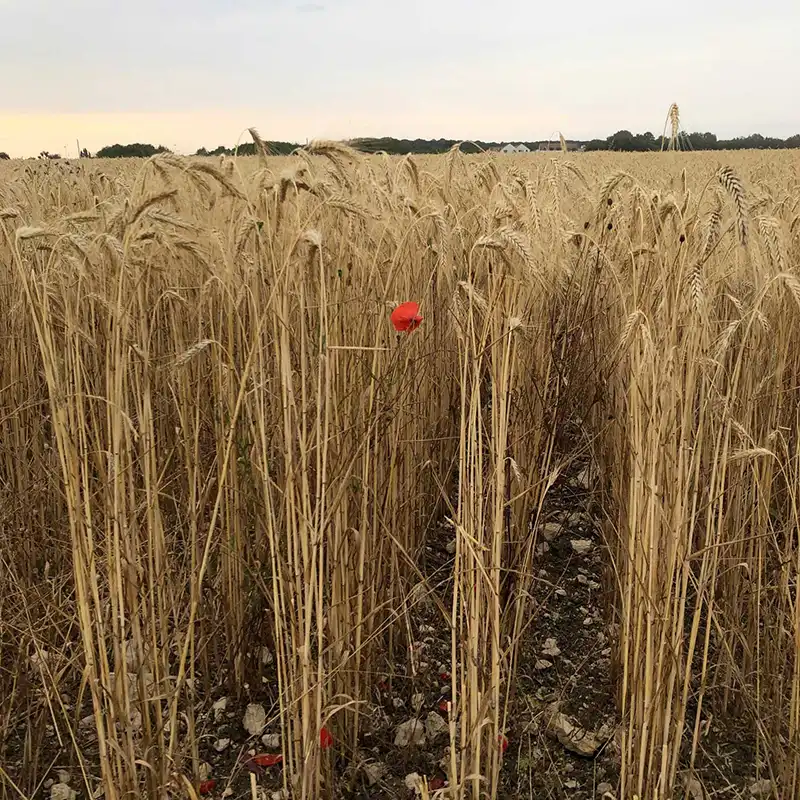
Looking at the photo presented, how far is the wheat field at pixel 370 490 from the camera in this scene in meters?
1.42

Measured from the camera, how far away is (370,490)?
5.98ft

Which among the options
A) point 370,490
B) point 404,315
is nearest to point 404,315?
point 404,315

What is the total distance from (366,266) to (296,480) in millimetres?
570

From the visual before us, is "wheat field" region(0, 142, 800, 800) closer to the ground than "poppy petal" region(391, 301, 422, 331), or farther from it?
closer to the ground

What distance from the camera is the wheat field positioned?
4.66ft

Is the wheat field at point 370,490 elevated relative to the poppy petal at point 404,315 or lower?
lower

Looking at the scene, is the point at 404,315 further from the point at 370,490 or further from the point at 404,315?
the point at 370,490

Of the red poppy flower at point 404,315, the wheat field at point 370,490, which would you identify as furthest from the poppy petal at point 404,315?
the wheat field at point 370,490

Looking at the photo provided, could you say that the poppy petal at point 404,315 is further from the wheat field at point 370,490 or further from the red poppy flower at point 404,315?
the wheat field at point 370,490

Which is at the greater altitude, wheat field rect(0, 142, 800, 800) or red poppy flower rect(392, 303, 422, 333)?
red poppy flower rect(392, 303, 422, 333)

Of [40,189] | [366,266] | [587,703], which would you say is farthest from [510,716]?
[40,189]

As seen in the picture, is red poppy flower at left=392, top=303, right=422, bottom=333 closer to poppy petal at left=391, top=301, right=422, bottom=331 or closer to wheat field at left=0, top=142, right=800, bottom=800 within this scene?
poppy petal at left=391, top=301, right=422, bottom=331

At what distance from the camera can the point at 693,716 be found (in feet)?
6.40

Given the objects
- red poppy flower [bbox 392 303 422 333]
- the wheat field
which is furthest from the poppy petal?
the wheat field
